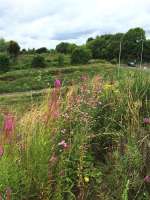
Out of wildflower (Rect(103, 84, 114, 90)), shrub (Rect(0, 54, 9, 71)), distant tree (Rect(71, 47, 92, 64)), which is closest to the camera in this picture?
wildflower (Rect(103, 84, 114, 90))

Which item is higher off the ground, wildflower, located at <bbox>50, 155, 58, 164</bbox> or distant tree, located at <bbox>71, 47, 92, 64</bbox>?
wildflower, located at <bbox>50, 155, 58, 164</bbox>

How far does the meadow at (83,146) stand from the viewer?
15.9 ft

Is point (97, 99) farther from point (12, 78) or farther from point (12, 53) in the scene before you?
point (12, 53)

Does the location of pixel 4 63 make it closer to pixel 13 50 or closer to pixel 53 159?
pixel 13 50

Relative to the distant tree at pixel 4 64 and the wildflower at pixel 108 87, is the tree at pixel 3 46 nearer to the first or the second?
the distant tree at pixel 4 64

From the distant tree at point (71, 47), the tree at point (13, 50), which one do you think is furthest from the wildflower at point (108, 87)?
the tree at point (13, 50)

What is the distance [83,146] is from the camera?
5570 mm

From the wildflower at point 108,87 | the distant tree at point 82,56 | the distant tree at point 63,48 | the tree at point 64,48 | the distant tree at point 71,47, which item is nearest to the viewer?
the wildflower at point 108,87

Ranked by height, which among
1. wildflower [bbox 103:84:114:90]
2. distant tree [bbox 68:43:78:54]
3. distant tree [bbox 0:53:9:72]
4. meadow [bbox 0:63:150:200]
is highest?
wildflower [bbox 103:84:114:90]

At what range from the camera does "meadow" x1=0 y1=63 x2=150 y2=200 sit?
191 inches

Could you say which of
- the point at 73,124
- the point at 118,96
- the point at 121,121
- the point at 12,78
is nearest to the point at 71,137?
the point at 73,124

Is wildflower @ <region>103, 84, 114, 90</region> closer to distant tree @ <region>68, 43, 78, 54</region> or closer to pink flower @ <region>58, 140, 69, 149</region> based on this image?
pink flower @ <region>58, 140, 69, 149</region>

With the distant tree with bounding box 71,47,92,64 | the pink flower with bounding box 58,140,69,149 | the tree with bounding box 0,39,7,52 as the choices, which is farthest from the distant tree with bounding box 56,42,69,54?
the pink flower with bounding box 58,140,69,149

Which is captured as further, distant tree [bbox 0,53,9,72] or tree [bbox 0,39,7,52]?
tree [bbox 0,39,7,52]
